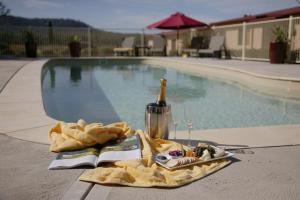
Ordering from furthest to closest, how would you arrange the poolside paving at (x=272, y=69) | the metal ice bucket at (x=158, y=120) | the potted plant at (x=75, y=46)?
the potted plant at (x=75, y=46)
the poolside paving at (x=272, y=69)
the metal ice bucket at (x=158, y=120)

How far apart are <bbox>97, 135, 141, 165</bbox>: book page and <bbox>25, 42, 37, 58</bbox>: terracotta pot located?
13.0m

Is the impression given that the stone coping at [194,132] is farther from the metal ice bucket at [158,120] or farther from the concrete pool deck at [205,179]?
the metal ice bucket at [158,120]

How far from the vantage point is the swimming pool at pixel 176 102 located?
4.52m

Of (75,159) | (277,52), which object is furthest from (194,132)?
(277,52)

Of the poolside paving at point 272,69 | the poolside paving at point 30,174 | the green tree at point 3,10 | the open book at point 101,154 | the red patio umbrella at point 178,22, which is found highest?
the green tree at point 3,10

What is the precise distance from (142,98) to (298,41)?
6892mm

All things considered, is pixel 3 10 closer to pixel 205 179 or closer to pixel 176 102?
pixel 176 102

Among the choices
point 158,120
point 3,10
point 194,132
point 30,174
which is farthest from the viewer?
point 3,10

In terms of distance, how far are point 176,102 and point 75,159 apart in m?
3.65

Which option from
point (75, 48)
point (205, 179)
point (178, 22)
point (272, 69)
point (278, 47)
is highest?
point (178, 22)

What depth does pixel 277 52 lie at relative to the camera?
10711 mm

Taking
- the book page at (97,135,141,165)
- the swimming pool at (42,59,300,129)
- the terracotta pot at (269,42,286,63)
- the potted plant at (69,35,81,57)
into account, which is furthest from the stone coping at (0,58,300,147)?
the potted plant at (69,35,81,57)

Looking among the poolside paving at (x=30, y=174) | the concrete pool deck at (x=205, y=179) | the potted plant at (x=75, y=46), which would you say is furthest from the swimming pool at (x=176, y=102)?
the potted plant at (x=75, y=46)

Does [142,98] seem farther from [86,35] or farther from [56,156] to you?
[86,35]
